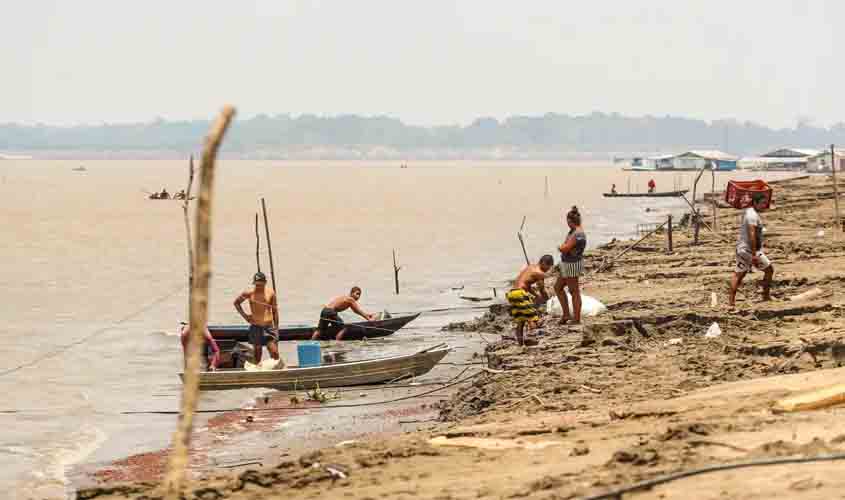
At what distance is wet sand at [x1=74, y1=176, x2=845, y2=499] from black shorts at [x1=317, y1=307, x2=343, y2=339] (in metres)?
3.91

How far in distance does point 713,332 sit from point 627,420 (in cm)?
480

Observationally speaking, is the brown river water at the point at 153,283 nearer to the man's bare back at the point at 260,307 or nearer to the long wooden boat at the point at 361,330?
the long wooden boat at the point at 361,330

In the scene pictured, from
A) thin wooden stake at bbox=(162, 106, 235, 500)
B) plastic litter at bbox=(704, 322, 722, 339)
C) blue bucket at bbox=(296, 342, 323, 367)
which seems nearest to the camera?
thin wooden stake at bbox=(162, 106, 235, 500)

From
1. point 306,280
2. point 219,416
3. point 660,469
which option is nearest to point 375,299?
point 306,280

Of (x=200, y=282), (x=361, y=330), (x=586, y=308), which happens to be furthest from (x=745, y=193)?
(x=200, y=282)

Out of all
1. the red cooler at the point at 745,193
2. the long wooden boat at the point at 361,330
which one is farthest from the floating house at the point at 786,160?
the red cooler at the point at 745,193

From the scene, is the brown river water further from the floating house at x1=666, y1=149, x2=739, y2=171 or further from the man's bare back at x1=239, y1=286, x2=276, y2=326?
the floating house at x1=666, y1=149, x2=739, y2=171

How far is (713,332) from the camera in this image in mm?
13609

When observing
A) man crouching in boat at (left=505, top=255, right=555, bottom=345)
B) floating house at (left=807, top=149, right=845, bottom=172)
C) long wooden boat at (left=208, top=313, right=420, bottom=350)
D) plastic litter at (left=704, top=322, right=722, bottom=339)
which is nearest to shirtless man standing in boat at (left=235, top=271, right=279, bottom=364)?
man crouching in boat at (left=505, top=255, right=555, bottom=345)

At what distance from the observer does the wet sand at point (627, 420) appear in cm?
721

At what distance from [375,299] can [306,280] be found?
17.8 ft

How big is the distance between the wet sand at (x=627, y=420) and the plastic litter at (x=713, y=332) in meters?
0.11

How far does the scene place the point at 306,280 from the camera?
3319 cm

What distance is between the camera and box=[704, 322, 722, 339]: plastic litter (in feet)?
44.3
